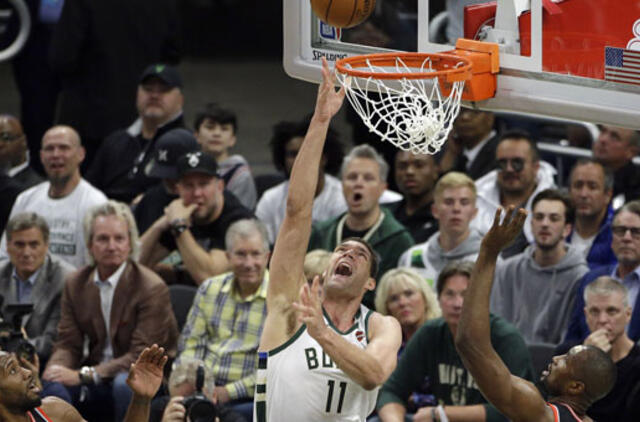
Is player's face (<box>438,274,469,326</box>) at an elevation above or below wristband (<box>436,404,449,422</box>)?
above

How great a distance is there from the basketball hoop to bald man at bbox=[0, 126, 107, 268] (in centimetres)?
364

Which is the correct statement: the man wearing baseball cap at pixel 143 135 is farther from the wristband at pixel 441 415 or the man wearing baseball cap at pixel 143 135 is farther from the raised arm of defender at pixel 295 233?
the raised arm of defender at pixel 295 233

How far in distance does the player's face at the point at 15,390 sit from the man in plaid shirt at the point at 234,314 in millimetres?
2200

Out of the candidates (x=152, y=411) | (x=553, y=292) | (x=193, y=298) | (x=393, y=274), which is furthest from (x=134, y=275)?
(x=553, y=292)

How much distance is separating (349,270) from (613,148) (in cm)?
434

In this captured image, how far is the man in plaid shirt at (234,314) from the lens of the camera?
854cm

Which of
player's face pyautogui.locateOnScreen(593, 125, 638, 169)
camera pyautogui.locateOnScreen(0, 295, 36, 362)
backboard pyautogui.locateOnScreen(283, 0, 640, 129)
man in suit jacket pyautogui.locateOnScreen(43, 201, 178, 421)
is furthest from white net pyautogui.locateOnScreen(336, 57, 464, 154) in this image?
player's face pyautogui.locateOnScreen(593, 125, 638, 169)

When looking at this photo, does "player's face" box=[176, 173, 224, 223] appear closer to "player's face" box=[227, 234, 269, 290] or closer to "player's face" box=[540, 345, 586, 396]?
"player's face" box=[227, 234, 269, 290]

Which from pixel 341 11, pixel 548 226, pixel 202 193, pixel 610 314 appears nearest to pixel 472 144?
pixel 548 226

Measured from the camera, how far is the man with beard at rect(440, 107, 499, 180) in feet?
34.1

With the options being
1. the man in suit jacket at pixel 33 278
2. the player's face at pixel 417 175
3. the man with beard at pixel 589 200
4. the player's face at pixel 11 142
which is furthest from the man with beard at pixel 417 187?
the player's face at pixel 11 142

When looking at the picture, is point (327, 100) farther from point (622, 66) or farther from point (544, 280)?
point (544, 280)

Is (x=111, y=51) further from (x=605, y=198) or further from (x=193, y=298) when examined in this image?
(x=605, y=198)

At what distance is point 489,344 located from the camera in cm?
609
